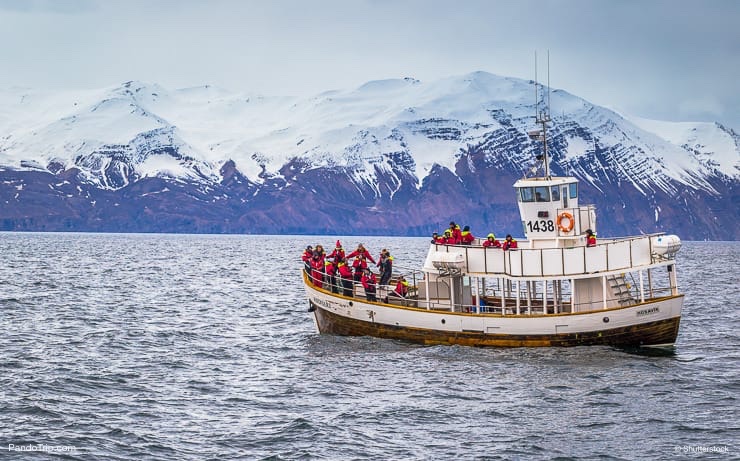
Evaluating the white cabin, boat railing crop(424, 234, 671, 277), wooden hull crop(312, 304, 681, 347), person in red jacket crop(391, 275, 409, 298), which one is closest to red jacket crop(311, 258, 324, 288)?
person in red jacket crop(391, 275, 409, 298)

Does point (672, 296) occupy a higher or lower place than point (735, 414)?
higher

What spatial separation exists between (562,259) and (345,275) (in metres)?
11.3

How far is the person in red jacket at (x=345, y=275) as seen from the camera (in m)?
50.6

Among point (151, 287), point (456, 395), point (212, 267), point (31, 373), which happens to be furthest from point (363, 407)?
point (212, 267)

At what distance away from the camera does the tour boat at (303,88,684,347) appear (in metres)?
44.1

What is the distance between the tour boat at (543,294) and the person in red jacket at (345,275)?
2.51 ft

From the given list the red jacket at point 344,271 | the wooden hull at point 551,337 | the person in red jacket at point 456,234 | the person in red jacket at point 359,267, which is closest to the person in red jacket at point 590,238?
the wooden hull at point 551,337

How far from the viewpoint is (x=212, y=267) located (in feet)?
444

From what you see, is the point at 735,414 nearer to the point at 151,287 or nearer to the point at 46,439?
the point at 46,439

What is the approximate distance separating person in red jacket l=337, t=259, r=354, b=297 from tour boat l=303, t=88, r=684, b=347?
767mm

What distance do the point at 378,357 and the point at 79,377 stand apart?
12.6m

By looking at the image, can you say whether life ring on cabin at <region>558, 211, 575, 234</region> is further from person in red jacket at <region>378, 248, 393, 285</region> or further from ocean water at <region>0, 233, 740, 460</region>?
person in red jacket at <region>378, 248, 393, 285</region>

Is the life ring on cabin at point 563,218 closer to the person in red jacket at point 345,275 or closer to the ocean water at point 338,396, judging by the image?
the ocean water at point 338,396

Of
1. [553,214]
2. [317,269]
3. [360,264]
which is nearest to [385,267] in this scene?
[360,264]
